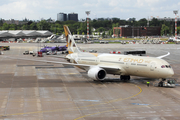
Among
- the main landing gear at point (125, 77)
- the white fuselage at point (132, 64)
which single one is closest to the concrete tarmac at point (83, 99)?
the main landing gear at point (125, 77)

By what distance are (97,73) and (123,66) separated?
4200 millimetres


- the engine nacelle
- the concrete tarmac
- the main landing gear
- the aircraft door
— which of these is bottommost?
the concrete tarmac

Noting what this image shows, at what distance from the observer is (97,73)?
133 feet

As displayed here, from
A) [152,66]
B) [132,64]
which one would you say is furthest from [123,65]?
[152,66]

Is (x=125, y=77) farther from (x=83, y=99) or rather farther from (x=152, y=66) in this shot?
(x=83, y=99)

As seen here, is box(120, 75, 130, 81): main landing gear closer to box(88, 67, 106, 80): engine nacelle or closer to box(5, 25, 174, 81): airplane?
box(5, 25, 174, 81): airplane

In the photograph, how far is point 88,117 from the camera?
2480 centimetres

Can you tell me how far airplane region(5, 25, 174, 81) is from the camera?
37969 mm

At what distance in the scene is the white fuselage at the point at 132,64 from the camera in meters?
37.8

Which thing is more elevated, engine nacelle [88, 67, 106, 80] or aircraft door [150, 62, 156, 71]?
aircraft door [150, 62, 156, 71]

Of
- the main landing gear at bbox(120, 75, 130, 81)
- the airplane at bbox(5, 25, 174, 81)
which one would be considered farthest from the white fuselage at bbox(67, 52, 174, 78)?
the main landing gear at bbox(120, 75, 130, 81)

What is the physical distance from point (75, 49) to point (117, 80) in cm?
1115

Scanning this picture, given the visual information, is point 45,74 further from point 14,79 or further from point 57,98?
point 57,98

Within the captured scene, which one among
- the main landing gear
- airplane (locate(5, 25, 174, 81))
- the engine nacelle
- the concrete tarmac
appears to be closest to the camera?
the concrete tarmac
